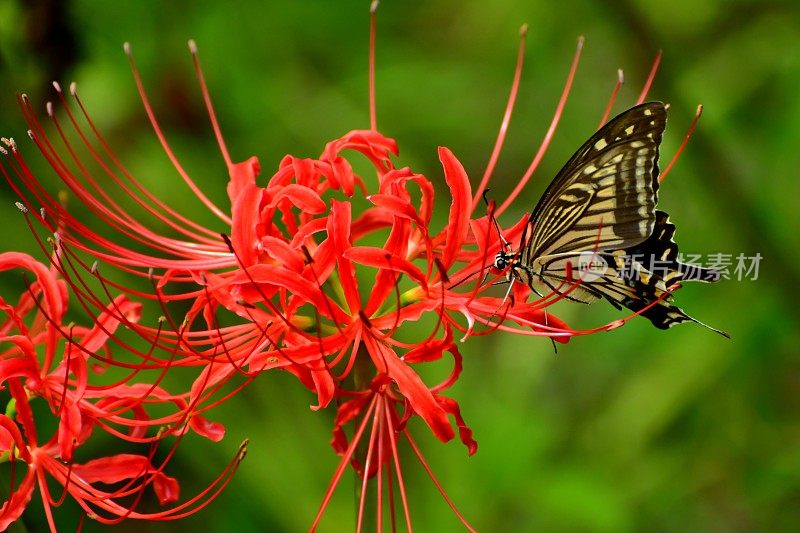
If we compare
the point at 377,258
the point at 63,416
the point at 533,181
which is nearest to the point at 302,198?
the point at 377,258

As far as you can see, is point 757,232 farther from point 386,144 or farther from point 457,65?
point 386,144

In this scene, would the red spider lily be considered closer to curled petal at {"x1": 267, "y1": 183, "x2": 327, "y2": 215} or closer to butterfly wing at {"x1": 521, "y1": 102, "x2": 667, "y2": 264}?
curled petal at {"x1": 267, "y1": 183, "x2": 327, "y2": 215}

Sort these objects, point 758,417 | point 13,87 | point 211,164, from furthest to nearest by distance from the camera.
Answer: point 758,417
point 211,164
point 13,87

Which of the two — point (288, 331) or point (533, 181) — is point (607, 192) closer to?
point (288, 331)

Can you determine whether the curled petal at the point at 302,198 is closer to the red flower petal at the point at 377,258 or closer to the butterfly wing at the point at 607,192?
the red flower petal at the point at 377,258

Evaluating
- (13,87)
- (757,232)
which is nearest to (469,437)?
(757,232)

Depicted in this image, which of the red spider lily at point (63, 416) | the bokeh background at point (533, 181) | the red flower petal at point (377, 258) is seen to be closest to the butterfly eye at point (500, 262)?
the red flower petal at point (377, 258)
